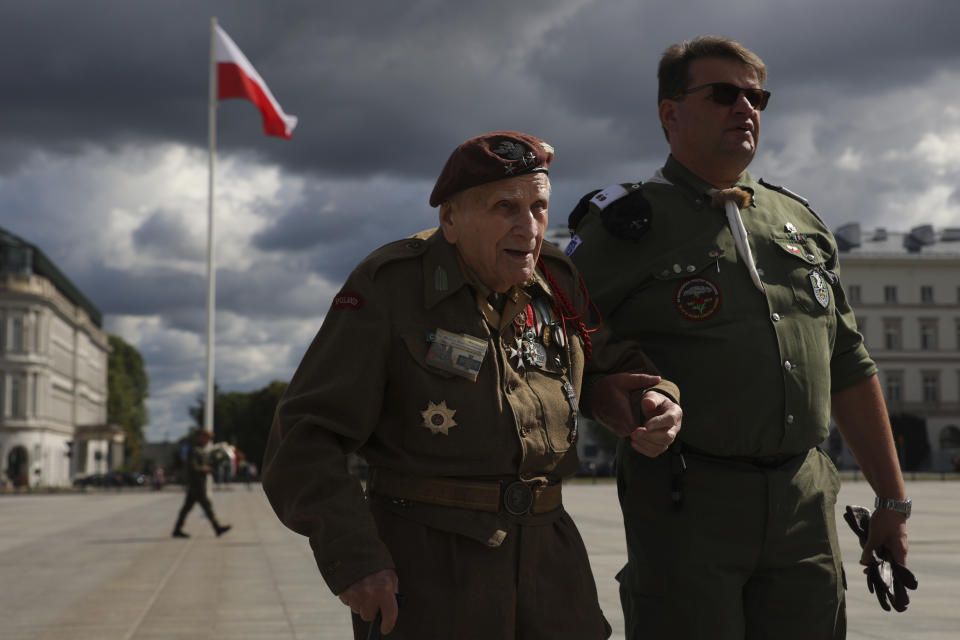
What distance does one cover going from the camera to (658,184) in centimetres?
324

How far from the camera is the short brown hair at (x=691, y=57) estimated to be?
10.3ft

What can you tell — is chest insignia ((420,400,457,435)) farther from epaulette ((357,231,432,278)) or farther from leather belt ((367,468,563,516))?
epaulette ((357,231,432,278))

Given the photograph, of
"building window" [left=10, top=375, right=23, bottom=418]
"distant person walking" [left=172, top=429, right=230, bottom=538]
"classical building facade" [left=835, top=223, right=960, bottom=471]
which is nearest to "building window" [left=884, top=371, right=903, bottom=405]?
"classical building facade" [left=835, top=223, right=960, bottom=471]

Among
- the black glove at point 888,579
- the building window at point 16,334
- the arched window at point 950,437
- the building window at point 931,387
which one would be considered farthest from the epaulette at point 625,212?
the building window at point 16,334

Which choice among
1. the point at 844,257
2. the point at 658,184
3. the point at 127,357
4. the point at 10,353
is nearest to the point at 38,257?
the point at 10,353

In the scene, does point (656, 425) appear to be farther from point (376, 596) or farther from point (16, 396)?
point (16, 396)

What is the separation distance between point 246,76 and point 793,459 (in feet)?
82.2

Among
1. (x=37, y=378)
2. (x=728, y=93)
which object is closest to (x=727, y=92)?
(x=728, y=93)

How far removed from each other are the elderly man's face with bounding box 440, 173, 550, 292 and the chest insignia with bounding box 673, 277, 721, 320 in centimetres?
62

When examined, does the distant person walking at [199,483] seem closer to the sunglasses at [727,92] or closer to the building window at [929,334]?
the sunglasses at [727,92]

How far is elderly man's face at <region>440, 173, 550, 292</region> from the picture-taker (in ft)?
8.11

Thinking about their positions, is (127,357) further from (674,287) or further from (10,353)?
(674,287)

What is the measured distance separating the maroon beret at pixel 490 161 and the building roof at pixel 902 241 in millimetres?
85652

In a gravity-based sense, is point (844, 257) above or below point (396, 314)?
above
